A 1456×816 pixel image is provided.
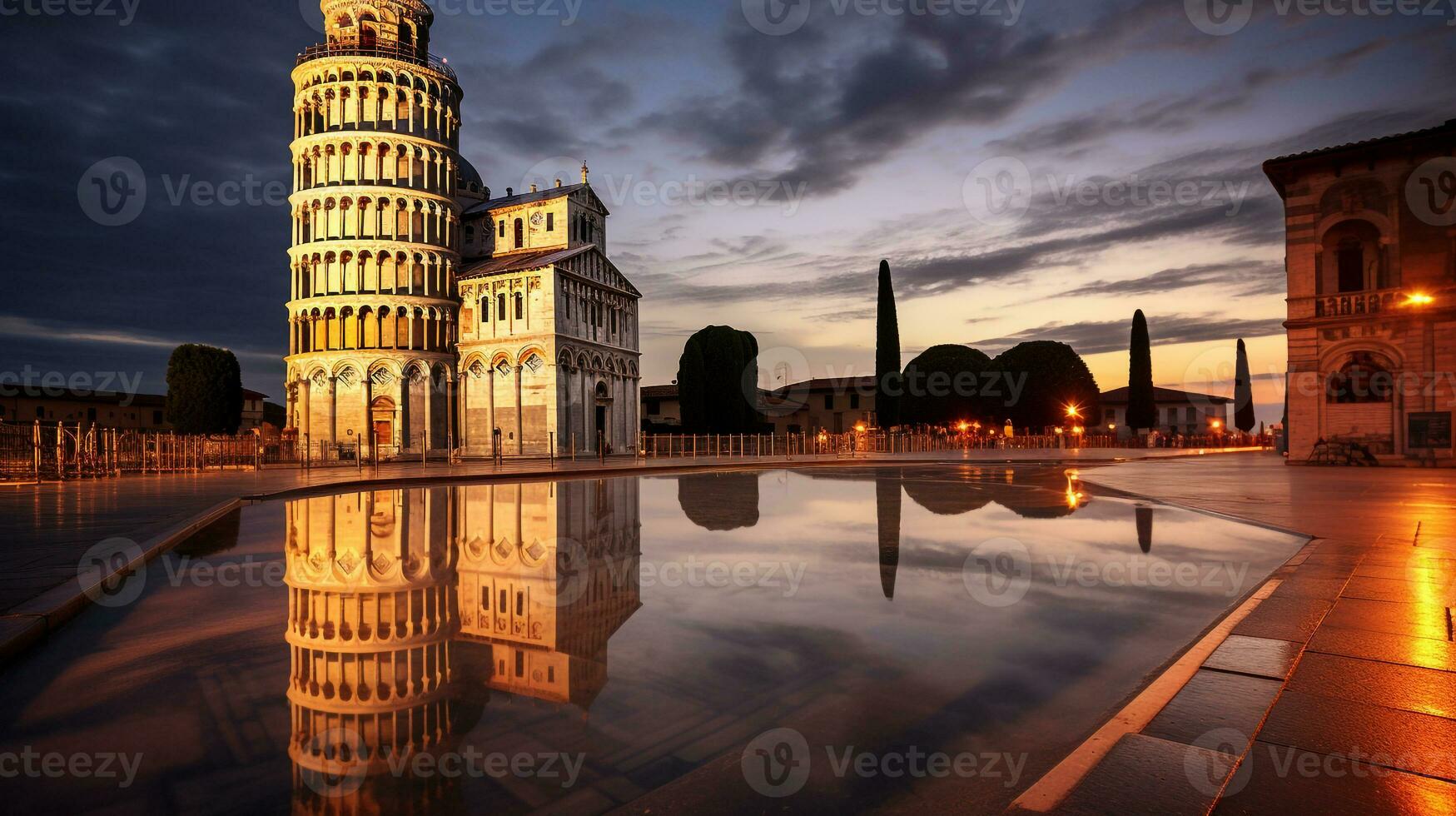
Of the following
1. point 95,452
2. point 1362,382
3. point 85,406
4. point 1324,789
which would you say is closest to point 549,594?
point 1324,789

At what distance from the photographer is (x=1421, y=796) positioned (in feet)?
7.93

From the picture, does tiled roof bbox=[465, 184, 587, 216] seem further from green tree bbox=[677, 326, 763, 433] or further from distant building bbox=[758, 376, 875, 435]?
distant building bbox=[758, 376, 875, 435]

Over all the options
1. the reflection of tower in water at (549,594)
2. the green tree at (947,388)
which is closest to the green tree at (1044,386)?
the green tree at (947,388)

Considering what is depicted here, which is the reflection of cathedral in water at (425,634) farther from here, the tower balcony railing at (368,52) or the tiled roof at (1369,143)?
the tower balcony railing at (368,52)

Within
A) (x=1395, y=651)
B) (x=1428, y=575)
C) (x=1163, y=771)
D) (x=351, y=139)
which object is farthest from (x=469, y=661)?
(x=351, y=139)

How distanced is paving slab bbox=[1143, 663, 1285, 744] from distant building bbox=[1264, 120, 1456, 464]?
27059mm

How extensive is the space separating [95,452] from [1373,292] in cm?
4357

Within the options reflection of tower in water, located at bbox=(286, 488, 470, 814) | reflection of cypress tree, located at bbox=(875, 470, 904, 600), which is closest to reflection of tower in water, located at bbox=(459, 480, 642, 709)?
reflection of tower in water, located at bbox=(286, 488, 470, 814)

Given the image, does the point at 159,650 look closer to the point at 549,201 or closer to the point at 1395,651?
the point at 1395,651

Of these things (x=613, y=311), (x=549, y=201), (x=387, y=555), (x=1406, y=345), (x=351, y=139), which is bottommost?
(x=387, y=555)

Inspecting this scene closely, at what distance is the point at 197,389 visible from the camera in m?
51.8

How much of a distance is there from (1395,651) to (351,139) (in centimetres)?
5403

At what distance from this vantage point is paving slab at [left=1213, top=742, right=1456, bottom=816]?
2.34m

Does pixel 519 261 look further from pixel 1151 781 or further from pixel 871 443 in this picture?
pixel 1151 781
